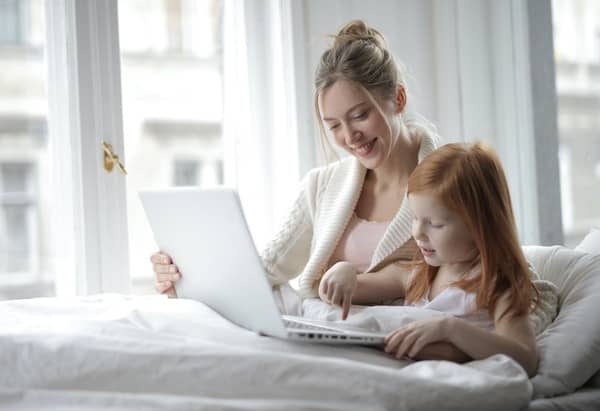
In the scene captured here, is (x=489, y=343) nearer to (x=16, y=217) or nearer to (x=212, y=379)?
(x=212, y=379)

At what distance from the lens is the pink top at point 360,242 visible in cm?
170

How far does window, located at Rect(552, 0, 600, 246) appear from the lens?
247 cm

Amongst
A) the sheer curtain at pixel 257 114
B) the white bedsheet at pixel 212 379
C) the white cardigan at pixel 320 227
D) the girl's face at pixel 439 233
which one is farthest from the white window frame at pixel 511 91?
the white bedsheet at pixel 212 379

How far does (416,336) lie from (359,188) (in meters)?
0.63

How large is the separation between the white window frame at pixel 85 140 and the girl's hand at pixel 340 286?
0.94m

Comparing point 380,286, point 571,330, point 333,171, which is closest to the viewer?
point 571,330

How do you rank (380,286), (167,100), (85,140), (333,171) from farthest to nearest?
(167,100), (85,140), (333,171), (380,286)

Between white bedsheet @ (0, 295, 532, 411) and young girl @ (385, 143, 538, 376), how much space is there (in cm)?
16

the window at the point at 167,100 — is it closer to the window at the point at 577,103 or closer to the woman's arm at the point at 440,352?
the window at the point at 577,103

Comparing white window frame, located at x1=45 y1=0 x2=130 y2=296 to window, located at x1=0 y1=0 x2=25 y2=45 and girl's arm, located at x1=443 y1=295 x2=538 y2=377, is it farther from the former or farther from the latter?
girl's arm, located at x1=443 y1=295 x2=538 y2=377

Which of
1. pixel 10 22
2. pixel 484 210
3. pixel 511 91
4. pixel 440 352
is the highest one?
pixel 10 22

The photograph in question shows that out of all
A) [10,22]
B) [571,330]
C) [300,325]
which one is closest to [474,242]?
[571,330]

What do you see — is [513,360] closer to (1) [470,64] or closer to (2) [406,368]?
(2) [406,368]

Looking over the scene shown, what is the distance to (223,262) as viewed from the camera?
131 cm
